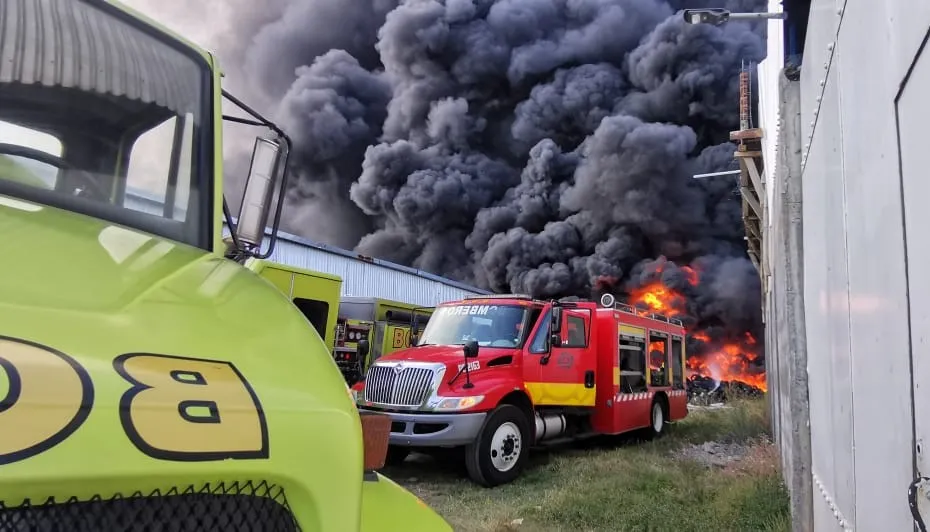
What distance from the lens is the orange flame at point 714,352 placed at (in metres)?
24.9

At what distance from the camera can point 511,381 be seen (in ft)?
24.0

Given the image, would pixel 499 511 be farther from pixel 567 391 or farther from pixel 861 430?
pixel 861 430

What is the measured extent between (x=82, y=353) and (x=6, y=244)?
1.26 ft

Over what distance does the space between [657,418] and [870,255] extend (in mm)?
9763

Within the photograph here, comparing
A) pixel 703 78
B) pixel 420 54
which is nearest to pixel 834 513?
pixel 703 78

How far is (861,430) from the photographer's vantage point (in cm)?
196

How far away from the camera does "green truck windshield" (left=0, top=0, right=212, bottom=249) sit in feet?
5.82

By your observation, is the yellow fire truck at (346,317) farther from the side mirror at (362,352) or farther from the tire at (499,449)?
the tire at (499,449)

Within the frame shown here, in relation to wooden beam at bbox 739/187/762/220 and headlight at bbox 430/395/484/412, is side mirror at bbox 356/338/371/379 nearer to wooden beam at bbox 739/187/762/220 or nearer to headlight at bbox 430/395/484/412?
headlight at bbox 430/395/484/412

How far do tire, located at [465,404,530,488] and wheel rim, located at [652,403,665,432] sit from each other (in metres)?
4.14

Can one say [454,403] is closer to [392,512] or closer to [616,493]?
[616,493]

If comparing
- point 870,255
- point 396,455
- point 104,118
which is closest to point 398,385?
point 396,455

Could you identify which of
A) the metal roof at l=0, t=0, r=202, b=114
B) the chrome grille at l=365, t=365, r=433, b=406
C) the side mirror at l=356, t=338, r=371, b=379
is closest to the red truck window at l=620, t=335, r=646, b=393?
the chrome grille at l=365, t=365, r=433, b=406

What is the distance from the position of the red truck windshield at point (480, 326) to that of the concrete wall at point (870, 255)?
488cm
